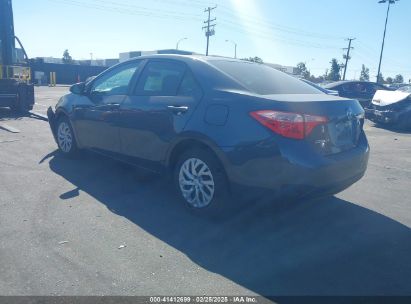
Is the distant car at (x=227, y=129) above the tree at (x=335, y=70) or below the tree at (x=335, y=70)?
below

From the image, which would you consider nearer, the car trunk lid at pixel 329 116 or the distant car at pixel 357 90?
the car trunk lid at pixel 329 116

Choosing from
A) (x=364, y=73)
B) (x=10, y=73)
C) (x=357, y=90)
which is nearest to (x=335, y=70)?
(x=364, y=73)

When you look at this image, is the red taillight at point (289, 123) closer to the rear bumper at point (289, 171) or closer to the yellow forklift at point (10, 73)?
the rear bumper at point (289, 171)

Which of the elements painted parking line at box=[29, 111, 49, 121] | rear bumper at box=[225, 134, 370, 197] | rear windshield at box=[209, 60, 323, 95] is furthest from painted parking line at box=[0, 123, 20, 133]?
rear bumper at box=[225, 134, 370, 197]

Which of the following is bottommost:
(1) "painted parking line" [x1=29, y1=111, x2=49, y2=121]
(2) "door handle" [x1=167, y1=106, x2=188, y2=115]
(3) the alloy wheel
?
(1) "painted parking line" [x1=29, y1=111, x2=49, y2=121]

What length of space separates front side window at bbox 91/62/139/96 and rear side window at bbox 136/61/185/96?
0.29 meters

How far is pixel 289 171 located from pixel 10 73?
11.0 m

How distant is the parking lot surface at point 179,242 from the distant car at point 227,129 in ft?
1.32

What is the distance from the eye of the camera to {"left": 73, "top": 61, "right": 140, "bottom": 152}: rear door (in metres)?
4.97

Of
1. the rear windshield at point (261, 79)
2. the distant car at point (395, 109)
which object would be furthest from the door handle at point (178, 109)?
the distant car at point (395, 109)

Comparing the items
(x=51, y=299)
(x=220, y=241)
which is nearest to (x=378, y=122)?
(x=220, y=241)

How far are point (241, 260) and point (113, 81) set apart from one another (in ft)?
10.7

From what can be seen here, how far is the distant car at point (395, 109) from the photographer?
38.0 ft

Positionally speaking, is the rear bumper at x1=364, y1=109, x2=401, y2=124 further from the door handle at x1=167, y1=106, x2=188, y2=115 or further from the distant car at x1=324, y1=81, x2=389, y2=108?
the door handle at x1=167, y1=106, x2=188, y2=115
